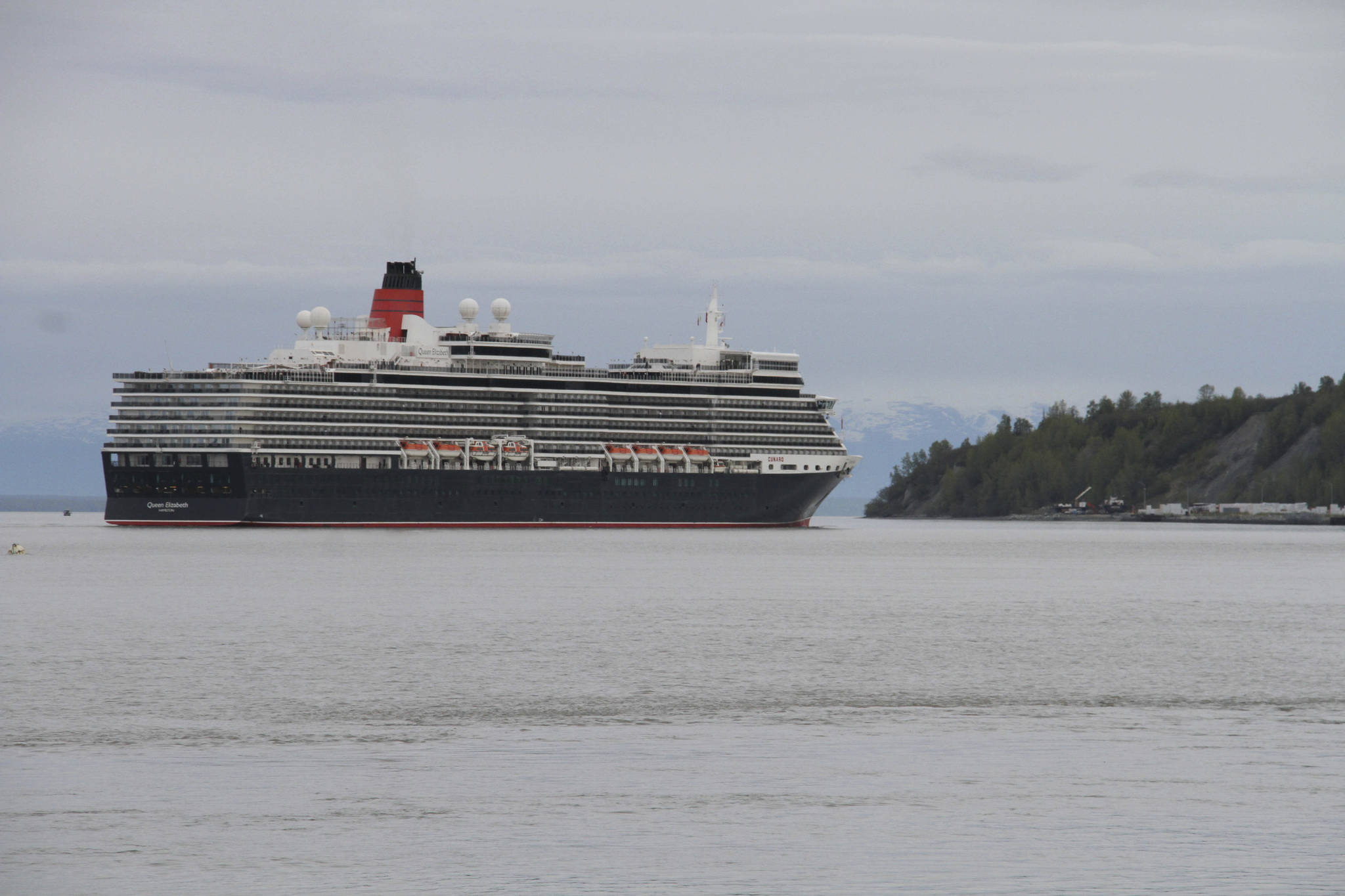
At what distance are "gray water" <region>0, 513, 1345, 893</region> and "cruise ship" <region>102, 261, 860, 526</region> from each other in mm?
51963

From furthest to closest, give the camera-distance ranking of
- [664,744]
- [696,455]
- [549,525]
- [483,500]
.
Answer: [696,455] → [549,525] → [483,500] → [664,744]

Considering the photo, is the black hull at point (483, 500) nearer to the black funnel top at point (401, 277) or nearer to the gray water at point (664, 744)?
the black funnel top at point (401, 277)

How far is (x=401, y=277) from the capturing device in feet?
405

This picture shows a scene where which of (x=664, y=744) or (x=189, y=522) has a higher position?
(x=189, y=522)

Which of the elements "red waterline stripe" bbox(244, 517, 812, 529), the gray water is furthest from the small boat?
the gray water

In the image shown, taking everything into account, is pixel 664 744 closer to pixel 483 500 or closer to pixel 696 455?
pixel 483 500

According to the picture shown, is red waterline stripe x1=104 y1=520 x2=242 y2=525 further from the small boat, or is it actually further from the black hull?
the small boat

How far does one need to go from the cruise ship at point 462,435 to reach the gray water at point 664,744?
5196 cm

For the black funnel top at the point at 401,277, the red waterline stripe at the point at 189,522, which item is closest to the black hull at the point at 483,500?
the red waterline stripe at the point at 189,522

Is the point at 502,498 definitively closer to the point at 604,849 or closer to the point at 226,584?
the point at 226,584

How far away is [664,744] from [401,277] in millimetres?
101493

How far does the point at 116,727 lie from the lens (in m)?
26.3

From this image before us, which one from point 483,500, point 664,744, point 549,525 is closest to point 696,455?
point 549,525

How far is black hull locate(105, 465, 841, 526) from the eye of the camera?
107 metres
